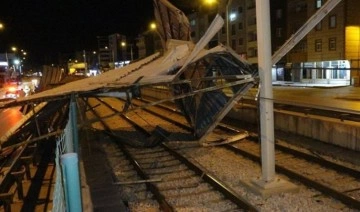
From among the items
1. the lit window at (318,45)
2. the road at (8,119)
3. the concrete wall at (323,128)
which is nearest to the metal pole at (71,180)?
the concrete wall at (323,128)

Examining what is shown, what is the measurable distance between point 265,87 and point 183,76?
26.1 ft

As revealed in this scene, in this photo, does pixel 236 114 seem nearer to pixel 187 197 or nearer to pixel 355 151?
pixel 355 151

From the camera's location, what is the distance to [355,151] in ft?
38.1

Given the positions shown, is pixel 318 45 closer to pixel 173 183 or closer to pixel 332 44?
pixel 332 44

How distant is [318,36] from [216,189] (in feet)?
133

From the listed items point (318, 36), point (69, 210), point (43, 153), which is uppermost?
point (318, 36)

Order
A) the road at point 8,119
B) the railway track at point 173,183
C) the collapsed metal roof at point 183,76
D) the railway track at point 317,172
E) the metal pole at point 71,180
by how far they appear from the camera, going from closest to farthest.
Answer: the metal pole at point 71,180, the railway track at point 173,183, the railway track at point 317,172, the collapsed metal roof at point 183,76, the road at point 8,119

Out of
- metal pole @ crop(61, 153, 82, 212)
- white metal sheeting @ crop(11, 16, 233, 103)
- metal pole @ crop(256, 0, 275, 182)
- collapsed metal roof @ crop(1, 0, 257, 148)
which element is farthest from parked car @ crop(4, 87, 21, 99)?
metal pole @ crop(61, 153, 82, 212)

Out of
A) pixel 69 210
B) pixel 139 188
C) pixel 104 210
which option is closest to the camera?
pixel 69 210

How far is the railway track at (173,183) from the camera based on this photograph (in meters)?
7.88

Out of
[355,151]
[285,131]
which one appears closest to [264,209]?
[355,151]

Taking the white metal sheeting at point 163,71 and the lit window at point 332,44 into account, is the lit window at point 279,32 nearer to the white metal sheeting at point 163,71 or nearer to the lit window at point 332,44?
the lit window at point 332,44

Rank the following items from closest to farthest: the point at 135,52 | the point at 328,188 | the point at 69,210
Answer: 1. the point at 69,210
2. the point at 328,188
3. the point at 135,52

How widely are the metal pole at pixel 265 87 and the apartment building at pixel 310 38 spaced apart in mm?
22028
